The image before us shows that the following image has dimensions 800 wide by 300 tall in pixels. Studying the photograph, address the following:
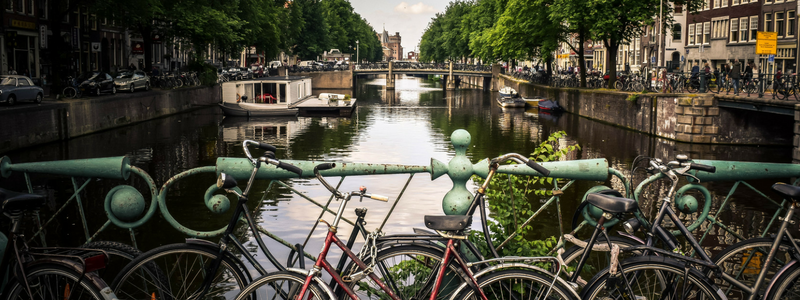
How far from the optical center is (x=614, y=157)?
26.5 m

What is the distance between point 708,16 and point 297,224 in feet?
160

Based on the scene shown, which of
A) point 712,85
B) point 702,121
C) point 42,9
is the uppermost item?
point 42,9

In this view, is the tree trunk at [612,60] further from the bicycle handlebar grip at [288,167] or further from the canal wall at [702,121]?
the bicycle handlebar grip at [288,167]

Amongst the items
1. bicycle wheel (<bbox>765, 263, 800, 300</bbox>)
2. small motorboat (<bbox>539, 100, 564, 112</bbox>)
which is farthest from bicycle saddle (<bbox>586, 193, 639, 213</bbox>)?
small motorboat (<bbox>539, 100, 564, 112</bbox>)

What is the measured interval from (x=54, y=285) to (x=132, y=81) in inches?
1428

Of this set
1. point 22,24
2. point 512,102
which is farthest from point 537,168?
point 512,102

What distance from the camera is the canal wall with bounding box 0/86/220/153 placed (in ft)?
77.4

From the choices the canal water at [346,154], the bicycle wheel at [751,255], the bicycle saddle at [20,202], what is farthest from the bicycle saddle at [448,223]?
the bicycle saddle at [20,202]

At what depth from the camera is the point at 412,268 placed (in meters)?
4.50

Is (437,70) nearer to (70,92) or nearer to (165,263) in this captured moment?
(70,92)

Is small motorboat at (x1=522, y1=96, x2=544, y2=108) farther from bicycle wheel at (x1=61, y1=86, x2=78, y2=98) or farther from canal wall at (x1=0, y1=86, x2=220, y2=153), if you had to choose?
bicycle wheel at (x1=61, y1=86, x2=78, y2=98)

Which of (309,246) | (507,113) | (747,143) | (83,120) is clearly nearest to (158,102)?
(83,120)

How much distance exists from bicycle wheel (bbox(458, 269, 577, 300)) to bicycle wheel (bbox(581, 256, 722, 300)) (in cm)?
19

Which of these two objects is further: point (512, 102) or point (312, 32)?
point (312, 32)
